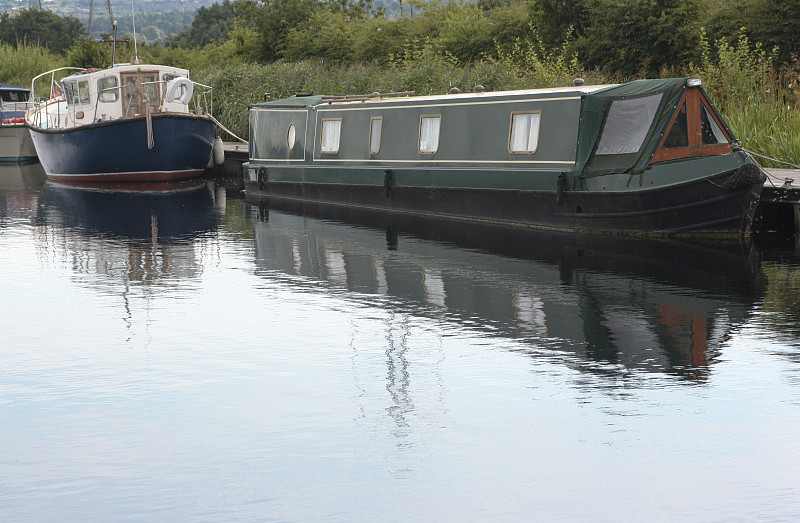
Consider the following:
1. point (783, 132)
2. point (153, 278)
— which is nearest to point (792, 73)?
point (783, 132)

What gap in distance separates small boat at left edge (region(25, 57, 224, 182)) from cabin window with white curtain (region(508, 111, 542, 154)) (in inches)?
513

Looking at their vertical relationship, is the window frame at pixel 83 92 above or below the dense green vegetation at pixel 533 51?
below

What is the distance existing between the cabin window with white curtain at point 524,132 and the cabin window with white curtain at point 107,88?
15.6m

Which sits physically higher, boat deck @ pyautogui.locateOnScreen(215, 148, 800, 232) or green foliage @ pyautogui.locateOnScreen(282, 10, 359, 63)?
green foliage @ pyautogui.locateOnScreen(282, 10, 359, 63)

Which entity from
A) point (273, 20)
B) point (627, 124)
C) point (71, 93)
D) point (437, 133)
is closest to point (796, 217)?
point (627, 124)

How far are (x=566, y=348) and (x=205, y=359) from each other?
3.07 m

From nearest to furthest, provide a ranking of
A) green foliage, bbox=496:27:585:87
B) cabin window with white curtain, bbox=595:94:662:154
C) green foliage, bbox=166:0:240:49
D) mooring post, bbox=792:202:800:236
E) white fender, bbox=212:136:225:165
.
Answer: mooring post, bbox=792:202:800:236
cabin window with white curtain, bbox=595:94:662:154
green foliage, bbox=496:27:585:87
white fender, bbox=212:136:225:165
green foliage, bbox=166:0:240:49

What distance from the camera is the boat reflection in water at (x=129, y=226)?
1438cm

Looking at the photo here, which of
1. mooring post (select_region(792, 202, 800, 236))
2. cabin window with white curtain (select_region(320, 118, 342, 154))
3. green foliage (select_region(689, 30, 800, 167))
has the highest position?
green foliage (select_region(689, 30, 800, 167))

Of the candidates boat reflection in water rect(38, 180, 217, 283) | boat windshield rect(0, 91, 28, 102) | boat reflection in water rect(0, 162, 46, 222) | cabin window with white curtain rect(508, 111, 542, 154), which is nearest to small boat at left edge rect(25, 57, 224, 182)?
boat reflection in water rect(38, 180, 217, 283)

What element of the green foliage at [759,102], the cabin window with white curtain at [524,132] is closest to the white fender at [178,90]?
the green foliage at [759,102]

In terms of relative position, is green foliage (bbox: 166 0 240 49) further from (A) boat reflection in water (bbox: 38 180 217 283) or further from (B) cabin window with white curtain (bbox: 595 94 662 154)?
(B) cabin window with white curtain (bbox: 595 94 662 154)

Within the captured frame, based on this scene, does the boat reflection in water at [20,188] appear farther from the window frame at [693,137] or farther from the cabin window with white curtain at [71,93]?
the window frame at [693,137]

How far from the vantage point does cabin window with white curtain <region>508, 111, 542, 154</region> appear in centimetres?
1775
